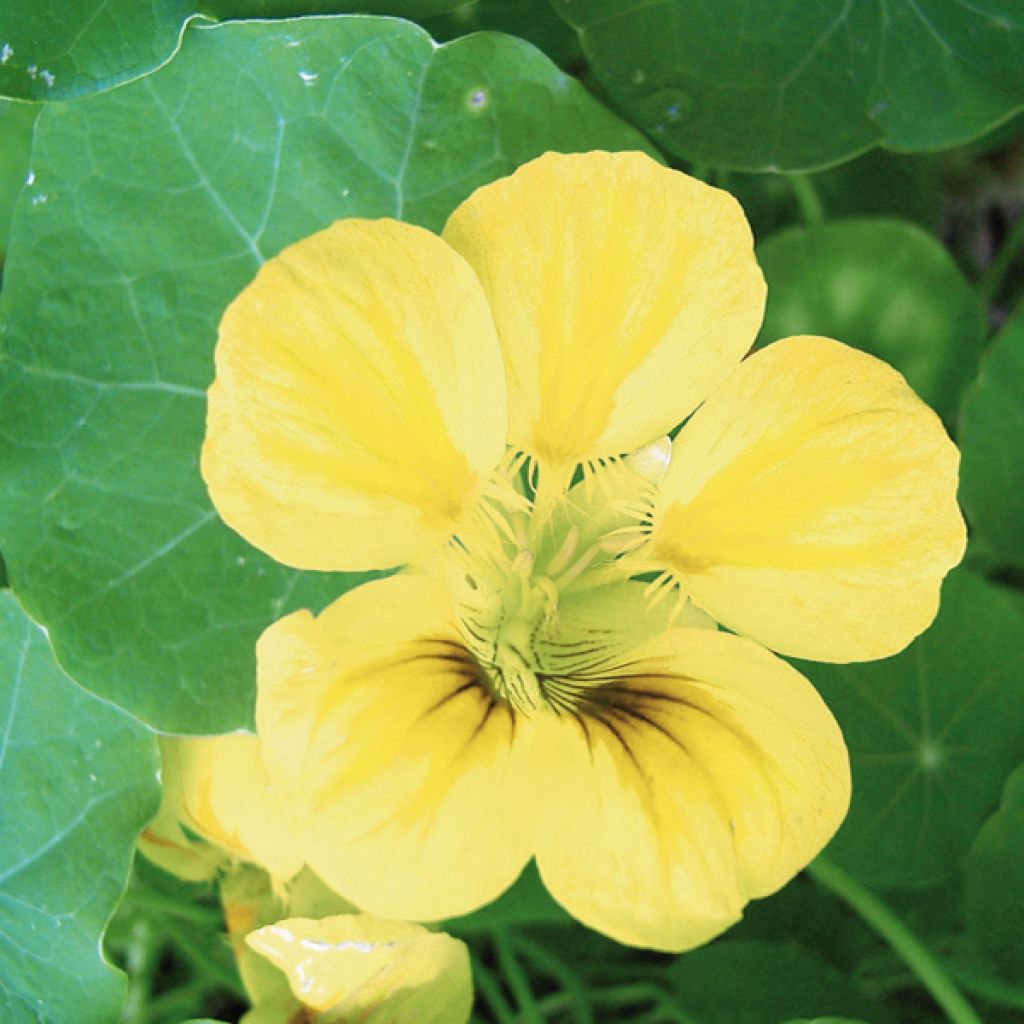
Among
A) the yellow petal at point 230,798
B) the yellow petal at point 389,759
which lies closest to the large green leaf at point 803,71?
the yellow petal at point 389,759

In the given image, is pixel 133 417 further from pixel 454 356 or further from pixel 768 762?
pixel 768 762

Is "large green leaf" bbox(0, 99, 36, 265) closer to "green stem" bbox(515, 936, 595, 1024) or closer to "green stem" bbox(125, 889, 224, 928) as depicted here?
"green stem" bbox(125, 889, 224, 928)

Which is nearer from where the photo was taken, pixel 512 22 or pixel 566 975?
pixel 512 22

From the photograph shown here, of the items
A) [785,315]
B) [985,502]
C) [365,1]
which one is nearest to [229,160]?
[365,1]

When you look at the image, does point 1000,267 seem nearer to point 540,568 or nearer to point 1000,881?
point 1000,881

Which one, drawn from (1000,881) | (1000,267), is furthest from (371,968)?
(1000,267)

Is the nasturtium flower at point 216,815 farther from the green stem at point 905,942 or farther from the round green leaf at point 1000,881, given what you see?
the round green leaf at point 1000,881

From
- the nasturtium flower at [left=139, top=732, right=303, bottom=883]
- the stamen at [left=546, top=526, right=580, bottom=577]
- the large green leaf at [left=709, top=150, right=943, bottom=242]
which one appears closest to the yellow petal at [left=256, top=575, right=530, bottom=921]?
the stamen at [left=546, top=526, right=580, bottom=577]
